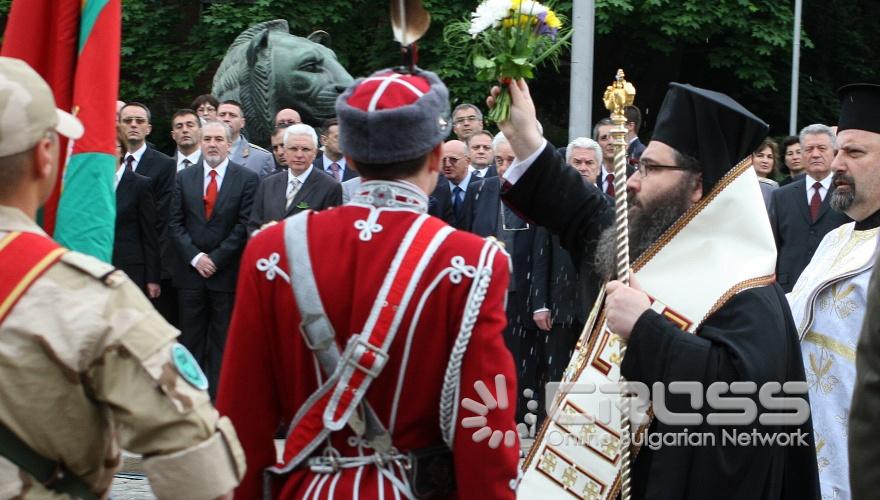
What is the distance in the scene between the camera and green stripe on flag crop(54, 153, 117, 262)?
4480 millimetres

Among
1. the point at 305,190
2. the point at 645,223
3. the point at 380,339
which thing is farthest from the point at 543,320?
the point at 380,339

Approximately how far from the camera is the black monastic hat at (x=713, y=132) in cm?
475

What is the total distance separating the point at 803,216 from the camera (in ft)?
34.2

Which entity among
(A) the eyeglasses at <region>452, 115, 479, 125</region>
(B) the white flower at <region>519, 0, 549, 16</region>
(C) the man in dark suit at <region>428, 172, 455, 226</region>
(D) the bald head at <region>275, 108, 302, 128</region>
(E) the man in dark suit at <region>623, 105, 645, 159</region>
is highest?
(B) the white flower at <region>519, 0, 549, 16</region>

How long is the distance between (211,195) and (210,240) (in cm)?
40

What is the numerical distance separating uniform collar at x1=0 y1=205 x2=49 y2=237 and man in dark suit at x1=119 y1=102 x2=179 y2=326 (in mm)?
8447

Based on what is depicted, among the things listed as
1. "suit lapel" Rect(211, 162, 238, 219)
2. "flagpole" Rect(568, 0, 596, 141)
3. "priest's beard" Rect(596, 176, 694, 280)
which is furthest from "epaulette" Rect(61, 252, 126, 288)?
"flagpole" Rect(568, 0, 596, 141)

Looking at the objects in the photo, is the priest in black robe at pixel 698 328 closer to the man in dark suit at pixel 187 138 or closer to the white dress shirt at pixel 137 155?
the white dress shirt at pixel 137 155

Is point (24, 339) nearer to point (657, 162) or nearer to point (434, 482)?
point (434, 482)

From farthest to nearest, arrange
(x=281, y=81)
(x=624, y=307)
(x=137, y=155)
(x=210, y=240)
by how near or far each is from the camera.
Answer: (x=281, y=81)
(x=137, y=155)
(x=210, y=240)
(x=624, y=307)

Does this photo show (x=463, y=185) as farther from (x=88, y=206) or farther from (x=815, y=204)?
(x=88, y=206)

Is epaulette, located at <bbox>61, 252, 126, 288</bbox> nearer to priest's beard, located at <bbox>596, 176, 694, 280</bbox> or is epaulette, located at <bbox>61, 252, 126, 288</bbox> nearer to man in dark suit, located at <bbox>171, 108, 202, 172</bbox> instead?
priest's beard, located at <bbox>596, 176, 694, 280</bbox>

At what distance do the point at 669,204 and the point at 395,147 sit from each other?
1.55 meters

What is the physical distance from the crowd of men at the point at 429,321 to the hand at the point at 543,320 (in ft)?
14.2
